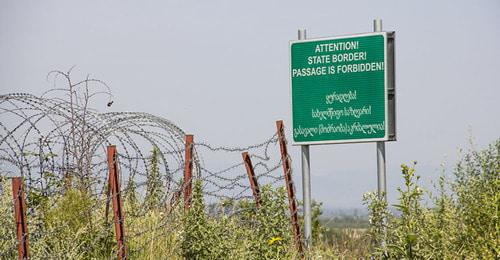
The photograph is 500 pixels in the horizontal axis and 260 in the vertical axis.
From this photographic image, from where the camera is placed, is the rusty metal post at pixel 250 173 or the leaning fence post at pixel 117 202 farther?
the rusty metal post at pixel 250 173

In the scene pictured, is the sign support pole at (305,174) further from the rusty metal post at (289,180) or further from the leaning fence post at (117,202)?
the leaning fence post at (117,202)

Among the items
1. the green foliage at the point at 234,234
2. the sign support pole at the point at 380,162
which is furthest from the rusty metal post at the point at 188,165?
the sign support pole at the point at 380,162

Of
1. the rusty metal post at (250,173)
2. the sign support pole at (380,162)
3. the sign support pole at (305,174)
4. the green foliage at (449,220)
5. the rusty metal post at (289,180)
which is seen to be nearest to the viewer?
the green foliage at (449,220)

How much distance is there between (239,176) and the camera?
39.3 feet

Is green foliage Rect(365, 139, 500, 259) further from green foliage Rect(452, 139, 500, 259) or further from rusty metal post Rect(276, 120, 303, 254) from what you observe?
rusty metal post Rect(276, 120, 303, 254)

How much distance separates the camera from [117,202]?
32.4 ft

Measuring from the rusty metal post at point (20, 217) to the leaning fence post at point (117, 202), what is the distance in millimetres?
994

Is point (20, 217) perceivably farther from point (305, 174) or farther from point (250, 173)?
point (305, 174)

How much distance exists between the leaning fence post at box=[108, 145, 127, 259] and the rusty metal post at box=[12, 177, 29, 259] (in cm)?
99

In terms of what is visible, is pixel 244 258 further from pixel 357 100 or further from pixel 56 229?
pixel 357 100

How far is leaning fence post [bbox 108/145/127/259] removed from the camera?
32.4ft

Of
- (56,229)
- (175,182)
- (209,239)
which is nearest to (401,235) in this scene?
(209,239)

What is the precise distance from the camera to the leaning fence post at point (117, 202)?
32.4ft

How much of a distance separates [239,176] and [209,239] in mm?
2101
